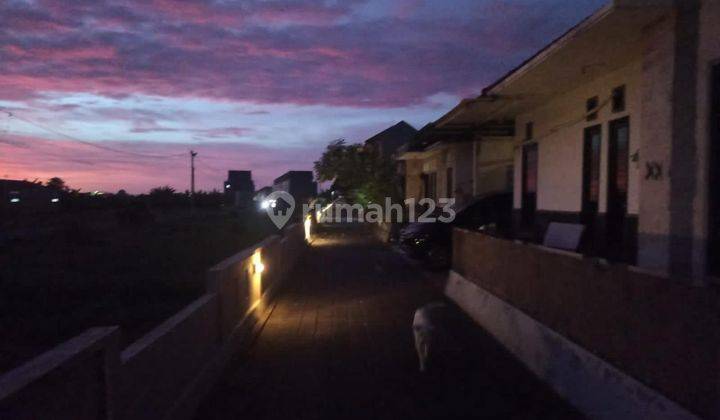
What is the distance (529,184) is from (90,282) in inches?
429

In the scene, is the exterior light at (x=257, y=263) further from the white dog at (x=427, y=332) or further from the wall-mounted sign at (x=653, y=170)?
the wall-mounted sign at (x=653, y=170)

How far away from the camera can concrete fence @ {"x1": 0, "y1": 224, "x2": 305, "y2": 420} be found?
365 centimetres

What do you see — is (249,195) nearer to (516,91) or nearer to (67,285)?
(67,285)

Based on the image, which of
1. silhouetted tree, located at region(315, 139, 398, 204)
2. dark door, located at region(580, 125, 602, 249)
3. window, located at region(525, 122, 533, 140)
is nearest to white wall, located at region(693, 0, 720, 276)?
dark door, located at region(580, 125, 602, 249)

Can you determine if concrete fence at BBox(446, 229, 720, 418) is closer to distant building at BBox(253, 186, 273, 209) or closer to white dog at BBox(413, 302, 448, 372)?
white dog at BBox(413, 302, 448, 372)

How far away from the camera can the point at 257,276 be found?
12.0m

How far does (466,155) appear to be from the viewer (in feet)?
79.0

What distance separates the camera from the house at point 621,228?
17.9 feet

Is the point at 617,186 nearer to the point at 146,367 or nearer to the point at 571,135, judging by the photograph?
the point at 571,135

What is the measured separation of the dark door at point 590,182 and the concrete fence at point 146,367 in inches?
237

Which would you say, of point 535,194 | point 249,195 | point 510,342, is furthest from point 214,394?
point 249,195

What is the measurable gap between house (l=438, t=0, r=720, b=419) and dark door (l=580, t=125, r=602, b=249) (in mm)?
31

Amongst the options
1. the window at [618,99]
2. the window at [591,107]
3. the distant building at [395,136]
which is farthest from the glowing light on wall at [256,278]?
the distant building at [395,136]

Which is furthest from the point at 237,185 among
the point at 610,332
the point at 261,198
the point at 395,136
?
the point at 610,332
